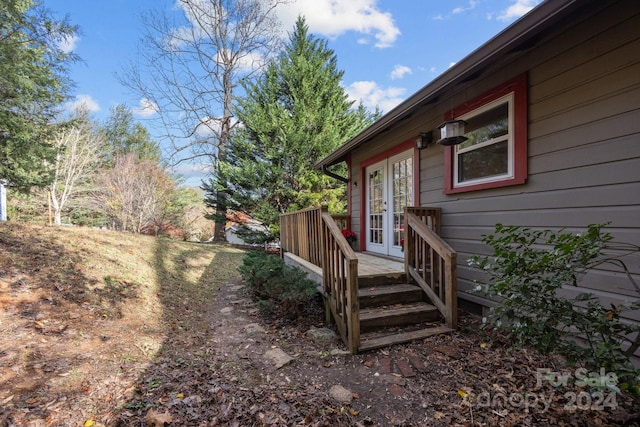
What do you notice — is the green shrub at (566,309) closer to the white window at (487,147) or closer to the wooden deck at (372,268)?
the white window at (487,147)

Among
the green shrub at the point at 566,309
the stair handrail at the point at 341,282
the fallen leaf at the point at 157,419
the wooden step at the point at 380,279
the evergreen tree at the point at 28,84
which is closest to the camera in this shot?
the green shrub at the point at 566,309

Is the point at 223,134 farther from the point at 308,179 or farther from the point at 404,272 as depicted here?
the point at 404,272

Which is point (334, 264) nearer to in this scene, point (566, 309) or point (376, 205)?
point (566, 309)

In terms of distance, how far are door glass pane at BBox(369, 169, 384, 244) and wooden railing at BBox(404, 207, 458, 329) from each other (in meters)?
1.66

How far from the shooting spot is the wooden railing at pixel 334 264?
2594 mm

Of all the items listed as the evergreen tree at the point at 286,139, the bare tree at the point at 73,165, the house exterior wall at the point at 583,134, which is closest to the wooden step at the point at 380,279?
the house exterior wall at the point at 583,134

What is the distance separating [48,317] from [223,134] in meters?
10.9

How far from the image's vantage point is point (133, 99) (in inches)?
516

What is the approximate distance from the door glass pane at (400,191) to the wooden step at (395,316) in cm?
181

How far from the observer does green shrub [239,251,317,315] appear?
3.28 metres

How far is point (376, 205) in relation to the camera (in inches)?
220

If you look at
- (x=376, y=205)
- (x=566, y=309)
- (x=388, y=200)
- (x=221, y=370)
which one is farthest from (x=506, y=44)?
(x=376, y=205)

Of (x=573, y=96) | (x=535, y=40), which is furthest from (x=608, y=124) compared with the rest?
(x=535, y=40)

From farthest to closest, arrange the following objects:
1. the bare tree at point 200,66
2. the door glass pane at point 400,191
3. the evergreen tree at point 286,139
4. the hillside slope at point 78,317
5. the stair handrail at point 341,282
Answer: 1. the bare tree at point 200,66
2. the evergreen tree at point 286,139
3. the door glass pane at point 400,191
4. the stair handrail at point 341,282
5. the hillside slope at point 78,317
